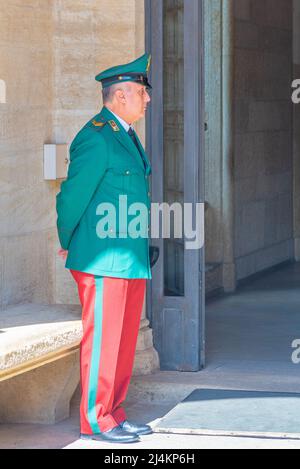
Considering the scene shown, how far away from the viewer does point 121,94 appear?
5168 millimetres

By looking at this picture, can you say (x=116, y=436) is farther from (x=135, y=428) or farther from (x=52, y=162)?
(x=52, y=162)

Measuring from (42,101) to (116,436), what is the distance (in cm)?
171

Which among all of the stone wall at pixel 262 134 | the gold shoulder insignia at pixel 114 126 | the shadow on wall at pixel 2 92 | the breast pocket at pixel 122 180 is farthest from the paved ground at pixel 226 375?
the shadow on wall at pixel 2 92

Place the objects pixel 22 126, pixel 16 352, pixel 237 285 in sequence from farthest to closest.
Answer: pixel 237 285 → pixel 22 126 → pixel 16 352

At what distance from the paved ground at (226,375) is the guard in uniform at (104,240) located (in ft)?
0.91

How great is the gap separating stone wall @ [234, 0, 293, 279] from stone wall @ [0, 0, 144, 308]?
3402 millimetres

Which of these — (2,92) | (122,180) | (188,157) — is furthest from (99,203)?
(188,157)

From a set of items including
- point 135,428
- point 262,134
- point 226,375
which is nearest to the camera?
point 135,428

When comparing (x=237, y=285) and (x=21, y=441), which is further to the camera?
(x=237, y=285)

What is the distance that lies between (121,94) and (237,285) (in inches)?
175

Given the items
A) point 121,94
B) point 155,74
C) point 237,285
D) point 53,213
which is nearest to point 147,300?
point 53,213

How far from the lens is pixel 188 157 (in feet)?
20.5

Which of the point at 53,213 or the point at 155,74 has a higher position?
the point at 155,74

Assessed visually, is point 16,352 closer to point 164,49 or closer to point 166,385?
point 166,385
